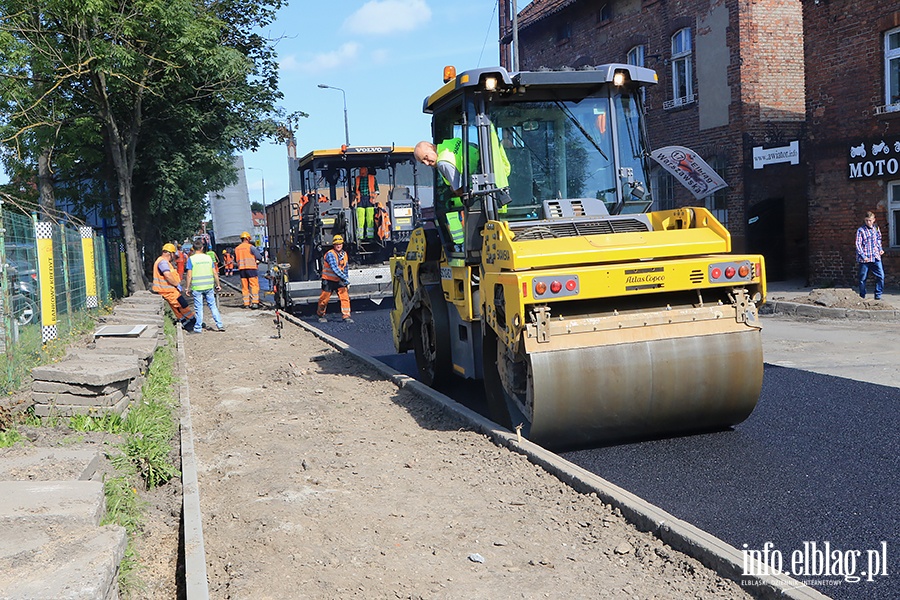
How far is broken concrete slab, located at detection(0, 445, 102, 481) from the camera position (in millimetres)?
5363

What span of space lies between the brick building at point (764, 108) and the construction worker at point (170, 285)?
353 inches

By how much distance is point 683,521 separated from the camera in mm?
4809

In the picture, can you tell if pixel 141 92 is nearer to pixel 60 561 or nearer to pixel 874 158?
pixel 874 158

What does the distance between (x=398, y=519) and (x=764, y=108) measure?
18909 millimetres

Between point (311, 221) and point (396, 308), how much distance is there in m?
9.60

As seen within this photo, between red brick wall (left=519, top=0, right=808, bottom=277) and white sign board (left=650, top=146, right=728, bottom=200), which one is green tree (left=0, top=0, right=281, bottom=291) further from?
red brick wall (left=519, top=0, right=808, bottom=277)

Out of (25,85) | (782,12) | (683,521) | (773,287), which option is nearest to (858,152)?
(773,287)

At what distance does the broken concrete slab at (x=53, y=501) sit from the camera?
14.3 feet

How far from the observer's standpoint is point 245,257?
20078 mm

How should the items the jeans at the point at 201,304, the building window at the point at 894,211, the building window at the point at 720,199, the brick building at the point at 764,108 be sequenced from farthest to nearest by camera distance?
the building window at the point at 720,199 < the brick building at the point at 764,108 < the building window at the point at 894,211 < the jeans at the point at 201,304

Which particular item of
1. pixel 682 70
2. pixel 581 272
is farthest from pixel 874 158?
pixel 581 272

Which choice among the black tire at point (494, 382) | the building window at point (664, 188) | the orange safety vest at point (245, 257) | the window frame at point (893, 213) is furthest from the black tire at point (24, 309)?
the building window at point (664, 188)

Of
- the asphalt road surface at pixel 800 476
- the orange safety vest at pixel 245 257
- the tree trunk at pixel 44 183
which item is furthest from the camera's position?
the tree trunk at pixel 44 183

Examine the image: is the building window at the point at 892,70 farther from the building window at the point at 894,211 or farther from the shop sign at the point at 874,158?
the building window at the point at 894,211
